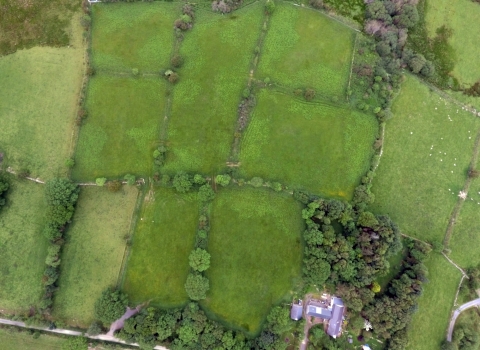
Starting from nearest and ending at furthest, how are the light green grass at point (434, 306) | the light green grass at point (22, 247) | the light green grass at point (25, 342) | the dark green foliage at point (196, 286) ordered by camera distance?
the dark green foliage at point (196, 286), the light green grass at point (25, 342), the light green grass at point (22, 247), the light green grass at point (434, 306)

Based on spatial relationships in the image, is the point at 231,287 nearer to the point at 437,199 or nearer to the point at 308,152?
the point at 308,152

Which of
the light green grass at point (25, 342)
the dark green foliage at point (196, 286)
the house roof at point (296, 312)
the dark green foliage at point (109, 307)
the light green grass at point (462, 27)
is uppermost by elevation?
the light green grass at point (462, 27)

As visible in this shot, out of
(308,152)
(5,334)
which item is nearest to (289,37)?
(308,152)

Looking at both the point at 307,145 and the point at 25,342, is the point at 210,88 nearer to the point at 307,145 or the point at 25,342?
the point at 307,145

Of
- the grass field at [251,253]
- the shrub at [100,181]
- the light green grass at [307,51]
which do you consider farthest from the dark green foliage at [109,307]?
the light green grass at [307,51]

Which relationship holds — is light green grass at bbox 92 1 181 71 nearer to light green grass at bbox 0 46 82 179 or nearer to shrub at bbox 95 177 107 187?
light green grass at bbox 0 46 82 179

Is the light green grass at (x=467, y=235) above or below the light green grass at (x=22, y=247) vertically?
above

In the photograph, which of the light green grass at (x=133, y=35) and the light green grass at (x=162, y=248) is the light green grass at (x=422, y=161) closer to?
the light green grass at (x=162, y=248)
